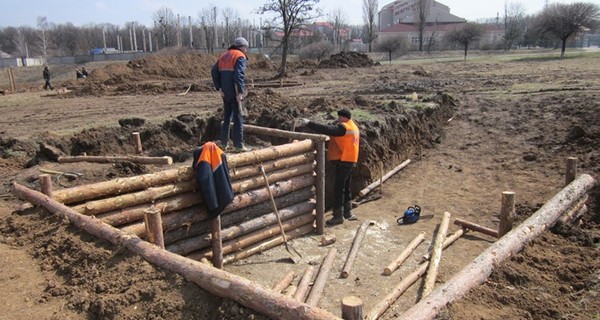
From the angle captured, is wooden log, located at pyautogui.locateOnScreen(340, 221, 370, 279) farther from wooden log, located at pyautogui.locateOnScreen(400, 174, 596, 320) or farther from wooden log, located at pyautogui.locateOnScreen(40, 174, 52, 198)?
wooden log, located at pyautogui.locateOnScreen(40, 174, 52, 198)

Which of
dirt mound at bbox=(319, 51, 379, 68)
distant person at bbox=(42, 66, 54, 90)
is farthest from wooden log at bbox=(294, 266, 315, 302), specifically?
dirt mound at bbox=(319, 51, 379, 68)

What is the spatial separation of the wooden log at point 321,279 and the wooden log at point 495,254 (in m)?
2.03

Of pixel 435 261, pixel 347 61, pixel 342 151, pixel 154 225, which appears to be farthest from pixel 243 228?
pixel 347 61

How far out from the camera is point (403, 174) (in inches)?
479

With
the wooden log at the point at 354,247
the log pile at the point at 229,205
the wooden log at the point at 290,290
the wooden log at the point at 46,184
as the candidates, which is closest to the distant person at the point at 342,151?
the log pile at the point at 229,205

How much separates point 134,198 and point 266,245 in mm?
2679

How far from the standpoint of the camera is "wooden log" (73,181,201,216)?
541cm

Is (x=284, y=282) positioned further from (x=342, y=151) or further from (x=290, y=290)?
(x=342, y=151)

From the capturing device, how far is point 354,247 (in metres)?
7.79

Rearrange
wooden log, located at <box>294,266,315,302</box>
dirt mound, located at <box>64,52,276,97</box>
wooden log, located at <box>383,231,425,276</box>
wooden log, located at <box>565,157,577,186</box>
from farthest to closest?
dirt mound, located at <box>64,52,276,97</box>
wooden log, located at <box>565,157,577,186</box>
wooden log, located at <box>383,231,425,276</box>
wooden log, located at <box>294,266,315,302</box>

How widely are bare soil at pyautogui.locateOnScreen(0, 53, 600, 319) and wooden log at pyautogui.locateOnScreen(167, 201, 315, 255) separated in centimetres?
52

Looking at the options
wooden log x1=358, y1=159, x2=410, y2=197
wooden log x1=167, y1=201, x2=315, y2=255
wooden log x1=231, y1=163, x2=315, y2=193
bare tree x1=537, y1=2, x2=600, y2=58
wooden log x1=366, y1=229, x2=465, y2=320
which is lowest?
wooden log x1=366, y1=229, x2=465, y2=320

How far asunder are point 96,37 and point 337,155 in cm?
10744

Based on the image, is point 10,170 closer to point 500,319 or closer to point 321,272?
point 321,272
